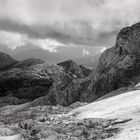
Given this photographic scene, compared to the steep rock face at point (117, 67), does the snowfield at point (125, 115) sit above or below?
below

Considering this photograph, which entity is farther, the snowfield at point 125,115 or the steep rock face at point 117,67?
the steep rock face at point 117,67

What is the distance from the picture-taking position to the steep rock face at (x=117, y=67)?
85.1 m

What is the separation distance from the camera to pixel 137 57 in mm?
84875

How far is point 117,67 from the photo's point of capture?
8869 centimetres

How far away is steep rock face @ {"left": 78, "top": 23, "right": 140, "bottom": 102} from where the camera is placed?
A: 279ft

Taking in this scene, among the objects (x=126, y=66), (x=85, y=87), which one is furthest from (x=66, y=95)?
(x=126, y=66)

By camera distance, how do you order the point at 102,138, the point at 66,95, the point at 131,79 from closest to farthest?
the point at 102,138
the point at 131,79
the point at 66,95

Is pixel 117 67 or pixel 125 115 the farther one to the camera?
pixel 117 67

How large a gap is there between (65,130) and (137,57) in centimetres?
6068

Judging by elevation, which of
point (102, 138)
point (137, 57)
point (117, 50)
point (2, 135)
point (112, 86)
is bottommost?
point (102, 138)

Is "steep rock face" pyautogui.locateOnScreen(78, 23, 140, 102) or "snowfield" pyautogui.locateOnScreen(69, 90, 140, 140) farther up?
"steep rock face" pyautogui.locateOnScreen(78, 23, 140, 102)

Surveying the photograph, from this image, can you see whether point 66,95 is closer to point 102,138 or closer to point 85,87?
point 85,87

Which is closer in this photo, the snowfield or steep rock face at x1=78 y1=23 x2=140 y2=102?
the snowfield

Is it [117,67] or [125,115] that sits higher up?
[117,67]
